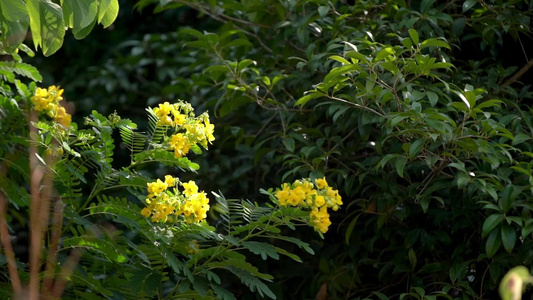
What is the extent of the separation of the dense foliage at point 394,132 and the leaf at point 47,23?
0.92 m

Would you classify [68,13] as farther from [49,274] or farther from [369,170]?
[369,170]

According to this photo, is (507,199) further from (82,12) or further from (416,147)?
(82,12)

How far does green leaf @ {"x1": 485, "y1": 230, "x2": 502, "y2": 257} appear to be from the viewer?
2455 millimetres

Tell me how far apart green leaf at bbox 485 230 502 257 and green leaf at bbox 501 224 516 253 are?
0.13 ft

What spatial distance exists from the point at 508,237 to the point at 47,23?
5.13 feet

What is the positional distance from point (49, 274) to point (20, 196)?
35 cm

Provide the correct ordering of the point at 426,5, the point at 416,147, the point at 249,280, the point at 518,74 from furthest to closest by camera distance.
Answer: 1. the point at 518,74
2. the point at 426,5
3. the point at 416,147
4. the point at 249,280

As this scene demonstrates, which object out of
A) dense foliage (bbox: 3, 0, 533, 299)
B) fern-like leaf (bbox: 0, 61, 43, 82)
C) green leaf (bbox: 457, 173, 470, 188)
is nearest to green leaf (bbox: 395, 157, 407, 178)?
dense foliage (bbox: 3, 0, 533, 299)

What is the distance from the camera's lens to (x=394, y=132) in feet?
8.52

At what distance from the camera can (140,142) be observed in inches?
97.1

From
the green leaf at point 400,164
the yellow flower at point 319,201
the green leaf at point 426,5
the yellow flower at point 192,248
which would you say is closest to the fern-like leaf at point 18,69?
the yellow flower at point 192,248

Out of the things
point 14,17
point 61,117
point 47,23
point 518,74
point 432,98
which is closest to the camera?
point 14,17

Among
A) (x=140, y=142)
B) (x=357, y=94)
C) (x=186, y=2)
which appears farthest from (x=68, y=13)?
(x=186, y=2)

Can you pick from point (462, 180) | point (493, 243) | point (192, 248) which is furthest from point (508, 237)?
point (192, 248)
